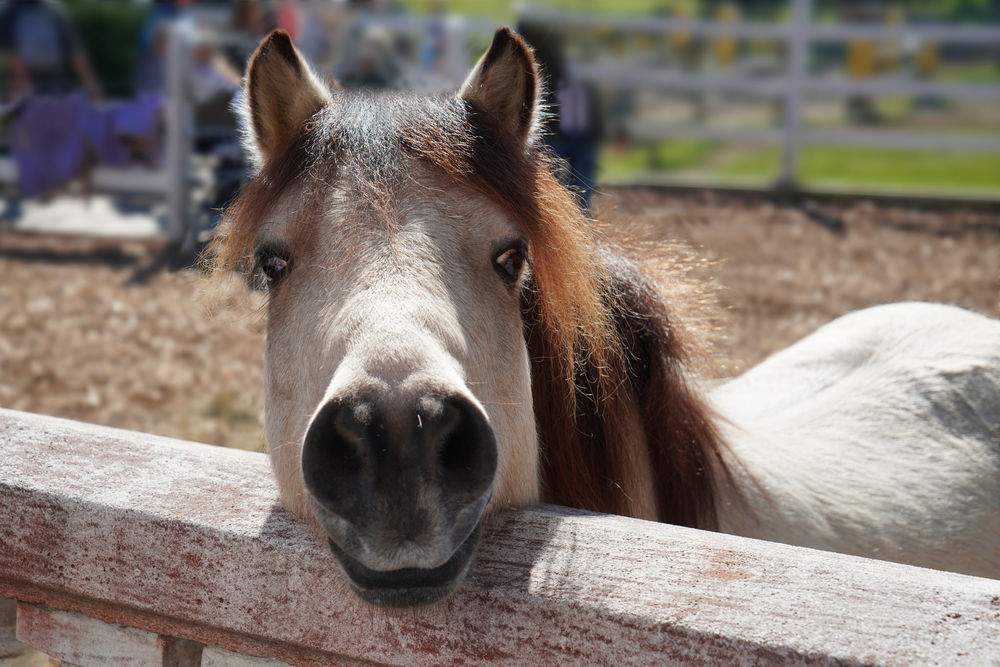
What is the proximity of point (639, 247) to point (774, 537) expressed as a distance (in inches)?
34.8

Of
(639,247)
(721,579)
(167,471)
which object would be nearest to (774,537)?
(639,247)

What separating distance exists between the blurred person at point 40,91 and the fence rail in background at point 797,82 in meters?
5.49

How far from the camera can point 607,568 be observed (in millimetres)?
1519

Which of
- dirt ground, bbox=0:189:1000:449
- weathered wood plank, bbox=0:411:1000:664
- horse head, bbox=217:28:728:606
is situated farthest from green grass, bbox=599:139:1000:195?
weathered wood plank, bbox=0:411:1000:664

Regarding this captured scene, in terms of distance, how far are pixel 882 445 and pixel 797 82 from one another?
10009mm

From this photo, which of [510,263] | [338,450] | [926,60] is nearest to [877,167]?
[926,60]

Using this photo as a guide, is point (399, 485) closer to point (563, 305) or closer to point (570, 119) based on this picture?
point (563, 305)

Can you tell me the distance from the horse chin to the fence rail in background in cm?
1034

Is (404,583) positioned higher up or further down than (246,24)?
further down

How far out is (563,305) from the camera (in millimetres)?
2025

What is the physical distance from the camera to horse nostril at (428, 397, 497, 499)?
4.72 feet

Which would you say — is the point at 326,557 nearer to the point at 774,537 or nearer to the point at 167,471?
the point at 167,471

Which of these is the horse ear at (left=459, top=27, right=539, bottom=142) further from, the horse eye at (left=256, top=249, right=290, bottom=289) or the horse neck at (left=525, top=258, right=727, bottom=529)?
the horse eye at (left=256, top=249, right=290, bottom=289)

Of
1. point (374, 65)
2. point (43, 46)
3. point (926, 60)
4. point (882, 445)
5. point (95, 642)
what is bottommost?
point (95, 642)
